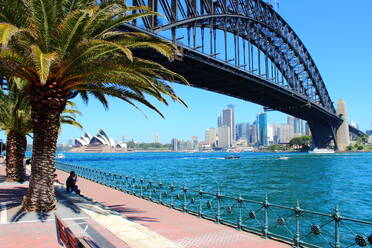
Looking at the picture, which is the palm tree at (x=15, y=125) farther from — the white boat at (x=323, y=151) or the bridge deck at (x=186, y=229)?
the white boat at (x=323, y=151)

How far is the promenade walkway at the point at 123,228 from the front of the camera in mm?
8914

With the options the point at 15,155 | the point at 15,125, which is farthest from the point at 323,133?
the point at 15,125

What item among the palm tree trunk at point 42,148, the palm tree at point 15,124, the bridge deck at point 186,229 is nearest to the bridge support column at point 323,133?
the palm tree at point 15,124

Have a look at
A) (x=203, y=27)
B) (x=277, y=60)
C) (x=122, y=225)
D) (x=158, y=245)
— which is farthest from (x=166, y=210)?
(x=277, y=60)

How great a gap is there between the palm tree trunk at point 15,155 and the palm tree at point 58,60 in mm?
9969

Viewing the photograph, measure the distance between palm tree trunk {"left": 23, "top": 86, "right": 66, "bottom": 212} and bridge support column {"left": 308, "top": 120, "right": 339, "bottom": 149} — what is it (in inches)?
4484

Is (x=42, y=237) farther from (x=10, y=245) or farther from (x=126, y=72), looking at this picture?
(x=126, y=72)

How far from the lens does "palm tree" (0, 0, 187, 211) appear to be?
10844mm

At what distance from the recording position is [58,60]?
36.6ft

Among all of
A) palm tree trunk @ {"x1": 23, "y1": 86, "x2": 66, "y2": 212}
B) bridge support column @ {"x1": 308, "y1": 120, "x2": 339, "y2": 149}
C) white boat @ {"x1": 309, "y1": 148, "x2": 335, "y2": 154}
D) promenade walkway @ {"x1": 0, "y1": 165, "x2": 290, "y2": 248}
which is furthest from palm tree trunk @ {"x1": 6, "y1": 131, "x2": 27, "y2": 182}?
white boat @ {"x1": 309, "y1": 148, "x2": 335, "y2": 154}

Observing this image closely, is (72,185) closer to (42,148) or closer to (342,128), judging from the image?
(42,148)

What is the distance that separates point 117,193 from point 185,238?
10.8 metres

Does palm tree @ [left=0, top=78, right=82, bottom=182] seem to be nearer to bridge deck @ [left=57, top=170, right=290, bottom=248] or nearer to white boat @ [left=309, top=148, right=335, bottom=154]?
bridge deck @ [left=57, top=170, right=290, bottom=248]

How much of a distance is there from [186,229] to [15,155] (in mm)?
Result: 14537
